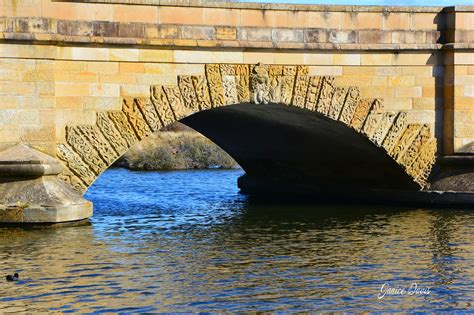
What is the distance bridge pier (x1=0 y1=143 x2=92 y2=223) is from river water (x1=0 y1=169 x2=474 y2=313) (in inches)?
10.7

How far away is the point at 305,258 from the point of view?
13164 millimetres

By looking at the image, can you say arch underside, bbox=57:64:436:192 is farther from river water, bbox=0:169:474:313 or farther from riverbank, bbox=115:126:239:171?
riverbank, bbox=115:126:239:171

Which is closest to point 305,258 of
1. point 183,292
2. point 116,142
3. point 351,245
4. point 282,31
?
point 351,245

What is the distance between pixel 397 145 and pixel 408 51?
159cm

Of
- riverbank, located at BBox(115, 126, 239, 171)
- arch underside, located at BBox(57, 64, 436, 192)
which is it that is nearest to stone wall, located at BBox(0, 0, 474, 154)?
arch underside, located at BBox(57, 64, 436, 192)

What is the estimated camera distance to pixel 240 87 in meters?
17.3

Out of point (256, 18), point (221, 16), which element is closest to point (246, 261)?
point (221, 16)

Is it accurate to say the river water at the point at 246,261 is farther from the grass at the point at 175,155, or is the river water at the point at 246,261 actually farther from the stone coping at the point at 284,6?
the grass at the point at 175,155

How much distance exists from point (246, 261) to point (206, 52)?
4.90 m

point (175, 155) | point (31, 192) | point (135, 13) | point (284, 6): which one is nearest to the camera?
point (31, 192)

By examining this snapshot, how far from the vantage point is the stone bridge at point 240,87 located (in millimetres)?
15461

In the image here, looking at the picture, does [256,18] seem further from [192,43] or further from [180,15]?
[180,15]

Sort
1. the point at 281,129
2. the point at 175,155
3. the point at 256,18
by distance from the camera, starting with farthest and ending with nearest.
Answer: the point at 175,155 < the point at 281,129 < the point at 256,18

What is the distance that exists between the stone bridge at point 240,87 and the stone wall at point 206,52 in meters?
0.02
